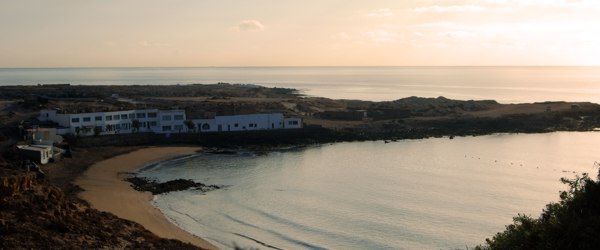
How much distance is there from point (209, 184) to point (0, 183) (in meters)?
19.6

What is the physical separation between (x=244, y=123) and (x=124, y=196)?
108ft

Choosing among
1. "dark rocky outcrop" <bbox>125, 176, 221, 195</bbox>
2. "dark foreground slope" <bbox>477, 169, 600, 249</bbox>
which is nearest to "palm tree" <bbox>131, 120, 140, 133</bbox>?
"dark rocky outcrop" <bbox>125, 176, 221, 195</bbox>

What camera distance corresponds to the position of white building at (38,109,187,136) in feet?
215

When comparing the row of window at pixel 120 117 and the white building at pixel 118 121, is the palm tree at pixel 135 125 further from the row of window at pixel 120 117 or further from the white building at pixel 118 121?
the row of window at pixel 120 117

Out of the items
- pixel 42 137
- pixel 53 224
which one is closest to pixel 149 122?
pixel 42 137

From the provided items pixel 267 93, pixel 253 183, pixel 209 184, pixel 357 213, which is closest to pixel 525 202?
pixel 357 213

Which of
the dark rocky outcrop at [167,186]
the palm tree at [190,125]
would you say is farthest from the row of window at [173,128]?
the dark rocky outcrop at [167,186]

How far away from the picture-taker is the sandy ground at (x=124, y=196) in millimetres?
33219

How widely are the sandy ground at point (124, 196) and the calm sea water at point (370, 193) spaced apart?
1.13 meters

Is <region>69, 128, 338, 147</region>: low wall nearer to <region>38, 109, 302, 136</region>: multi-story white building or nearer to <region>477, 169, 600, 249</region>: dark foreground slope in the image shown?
<region>38, 109, 302, 136</region>: multi-story white building

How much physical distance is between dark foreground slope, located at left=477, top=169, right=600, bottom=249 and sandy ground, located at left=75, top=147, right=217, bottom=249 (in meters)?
17.8

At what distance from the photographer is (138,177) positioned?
4872 centimetres

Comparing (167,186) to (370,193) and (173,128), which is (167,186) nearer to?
(370,193)

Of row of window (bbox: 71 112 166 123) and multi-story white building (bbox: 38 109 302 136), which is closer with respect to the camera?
multi-story white building (bbox: 38 109 302 136)
